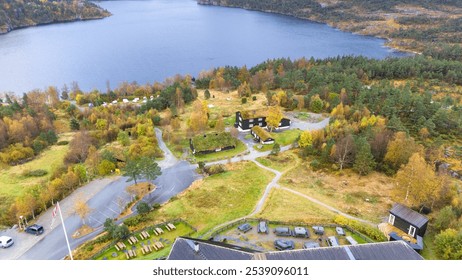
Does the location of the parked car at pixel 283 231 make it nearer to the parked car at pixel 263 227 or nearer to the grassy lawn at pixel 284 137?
the parked car at pixel 263 227

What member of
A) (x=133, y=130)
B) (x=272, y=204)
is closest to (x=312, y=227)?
(x=272, y=204)

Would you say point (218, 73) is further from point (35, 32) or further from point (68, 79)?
point (35, 32)

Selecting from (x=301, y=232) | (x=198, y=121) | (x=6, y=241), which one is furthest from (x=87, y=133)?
(x=301, y=232)

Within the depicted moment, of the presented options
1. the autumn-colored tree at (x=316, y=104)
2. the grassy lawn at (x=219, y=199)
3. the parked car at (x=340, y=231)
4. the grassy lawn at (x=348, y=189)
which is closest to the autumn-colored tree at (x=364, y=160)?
the grassy lawn at (x=348, y=189)

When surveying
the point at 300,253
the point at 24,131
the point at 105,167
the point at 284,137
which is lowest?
the point at 24,131

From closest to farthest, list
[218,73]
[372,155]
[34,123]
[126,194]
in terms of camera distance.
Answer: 1. [126,194]
2. [372,155]
3. [34,123]
4. [218,73]

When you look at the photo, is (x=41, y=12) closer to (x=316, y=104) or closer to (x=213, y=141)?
(x=213, y=141)
